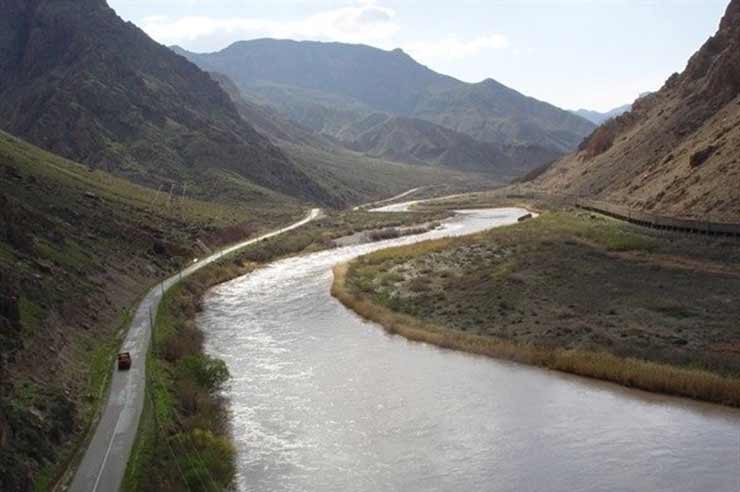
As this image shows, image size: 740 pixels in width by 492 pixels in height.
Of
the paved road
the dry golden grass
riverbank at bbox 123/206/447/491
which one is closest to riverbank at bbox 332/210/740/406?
the dry golden grass

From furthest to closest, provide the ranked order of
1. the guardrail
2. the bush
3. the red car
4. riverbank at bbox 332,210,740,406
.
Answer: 1. the guardrail
2. riverbank at bbox 332,210,740,406
3. the bush
4. the red car

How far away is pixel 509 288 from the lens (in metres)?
53.3

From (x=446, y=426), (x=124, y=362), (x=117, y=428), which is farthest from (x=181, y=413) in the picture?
(x=446, y=426)

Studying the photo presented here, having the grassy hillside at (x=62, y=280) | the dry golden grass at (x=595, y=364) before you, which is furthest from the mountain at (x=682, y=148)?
the grassy hillside at (x=62, y=280)

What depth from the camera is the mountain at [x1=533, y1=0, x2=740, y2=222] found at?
7000 cm

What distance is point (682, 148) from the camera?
292 feet

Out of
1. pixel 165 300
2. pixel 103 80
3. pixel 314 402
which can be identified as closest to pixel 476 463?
pixel 314 402

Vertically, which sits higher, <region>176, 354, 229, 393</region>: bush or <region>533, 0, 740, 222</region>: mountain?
<region>533, 0, 740, 222</region>: mountain

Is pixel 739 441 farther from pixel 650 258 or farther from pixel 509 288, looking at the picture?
pixel 650 258

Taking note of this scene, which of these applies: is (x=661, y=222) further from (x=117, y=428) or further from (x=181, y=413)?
(x=117, y=428)

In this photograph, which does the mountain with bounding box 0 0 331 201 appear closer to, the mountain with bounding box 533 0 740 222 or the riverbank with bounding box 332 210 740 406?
the mountain with bounding box 533 0 740 222

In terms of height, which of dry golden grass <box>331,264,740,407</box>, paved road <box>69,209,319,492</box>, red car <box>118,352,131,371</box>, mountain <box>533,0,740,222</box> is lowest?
paved road <box>69,209,319,492</box>

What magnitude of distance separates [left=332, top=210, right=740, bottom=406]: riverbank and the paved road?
16.3 metres

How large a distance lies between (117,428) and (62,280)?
67.8 feet
